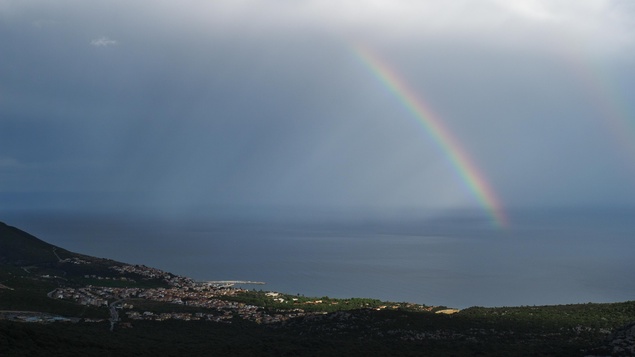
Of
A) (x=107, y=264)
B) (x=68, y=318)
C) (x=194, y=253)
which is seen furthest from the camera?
(x=194, y=253)

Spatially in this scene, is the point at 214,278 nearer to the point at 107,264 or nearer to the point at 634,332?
the point at 107,264

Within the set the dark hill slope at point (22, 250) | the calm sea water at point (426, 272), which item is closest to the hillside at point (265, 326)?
the dark hill slope at point (22, 250)

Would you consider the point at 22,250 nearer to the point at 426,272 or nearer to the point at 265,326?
the point at 265,326

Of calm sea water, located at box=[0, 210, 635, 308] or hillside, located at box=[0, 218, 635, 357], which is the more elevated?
calm sea water, located at box=[0, 210, 635, 308]

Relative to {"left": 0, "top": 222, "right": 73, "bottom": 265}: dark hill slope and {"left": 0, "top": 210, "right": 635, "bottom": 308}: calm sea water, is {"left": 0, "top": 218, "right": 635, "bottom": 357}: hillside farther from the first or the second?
{"left": 0, "top": 210, "right": 635, "bottom": 308}: calm sea water

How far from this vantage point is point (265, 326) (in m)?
51.8

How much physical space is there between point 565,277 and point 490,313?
91.9m

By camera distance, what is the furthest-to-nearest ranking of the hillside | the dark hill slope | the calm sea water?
the calm sea water, the dark hill slope, the hillside

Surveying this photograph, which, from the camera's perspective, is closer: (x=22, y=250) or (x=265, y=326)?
(x=265, y=326)

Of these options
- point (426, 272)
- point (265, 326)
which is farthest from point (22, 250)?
point (426, 272)

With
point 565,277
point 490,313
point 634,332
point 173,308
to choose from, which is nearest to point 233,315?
point 173,308

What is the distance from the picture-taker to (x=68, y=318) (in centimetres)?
5069

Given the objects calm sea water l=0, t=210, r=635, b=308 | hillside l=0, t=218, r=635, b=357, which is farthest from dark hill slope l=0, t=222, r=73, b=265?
calm sea water l=0, t=210, r=635, b=308

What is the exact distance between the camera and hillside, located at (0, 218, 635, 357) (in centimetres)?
3350
